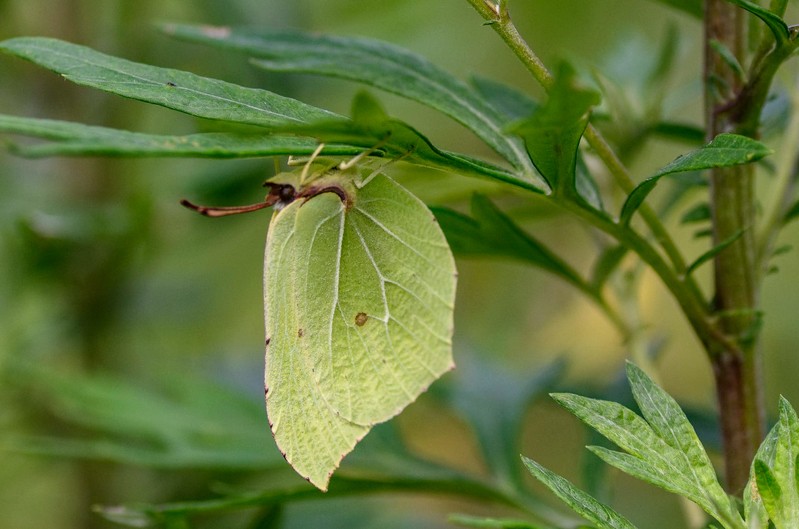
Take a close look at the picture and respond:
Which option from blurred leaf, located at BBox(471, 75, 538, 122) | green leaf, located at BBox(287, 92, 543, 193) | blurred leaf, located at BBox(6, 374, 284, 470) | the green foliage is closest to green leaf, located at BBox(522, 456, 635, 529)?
the green foliage

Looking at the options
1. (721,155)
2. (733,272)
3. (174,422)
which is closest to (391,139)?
(721,155)

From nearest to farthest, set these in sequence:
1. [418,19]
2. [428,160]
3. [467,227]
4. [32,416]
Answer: [428,160]
[467,227]
[32,416]
[418,19]

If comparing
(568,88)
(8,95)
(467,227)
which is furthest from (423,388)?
(8,95)

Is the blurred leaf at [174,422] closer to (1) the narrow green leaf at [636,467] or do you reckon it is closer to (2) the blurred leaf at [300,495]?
(2) the blurred leaf at [300,495]

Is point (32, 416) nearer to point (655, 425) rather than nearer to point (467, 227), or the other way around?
point (467, 227)

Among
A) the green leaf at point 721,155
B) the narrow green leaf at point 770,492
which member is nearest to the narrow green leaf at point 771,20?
the green leaf at point 721,155

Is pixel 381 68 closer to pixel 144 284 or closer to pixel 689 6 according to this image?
pixel 689 6

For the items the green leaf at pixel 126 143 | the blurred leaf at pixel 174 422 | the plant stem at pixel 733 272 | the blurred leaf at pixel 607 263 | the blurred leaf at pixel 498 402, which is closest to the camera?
the green leaf at pixel 126 143
